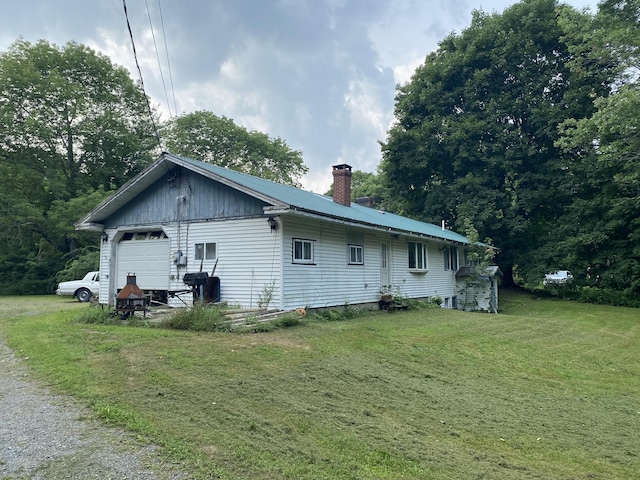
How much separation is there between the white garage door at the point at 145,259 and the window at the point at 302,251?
15.2ft

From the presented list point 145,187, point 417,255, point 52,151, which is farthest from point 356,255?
point 52,151

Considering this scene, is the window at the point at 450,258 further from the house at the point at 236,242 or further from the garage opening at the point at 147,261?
the garage opening at the point at 147,261

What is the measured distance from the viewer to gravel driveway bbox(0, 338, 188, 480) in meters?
3.15

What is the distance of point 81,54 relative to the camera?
1187 inches

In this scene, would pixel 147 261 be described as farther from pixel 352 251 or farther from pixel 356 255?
pixel 356 255

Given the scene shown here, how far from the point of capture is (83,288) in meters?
20.7

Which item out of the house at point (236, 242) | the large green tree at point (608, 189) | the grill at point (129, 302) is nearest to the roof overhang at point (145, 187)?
the house at point (236, 242)

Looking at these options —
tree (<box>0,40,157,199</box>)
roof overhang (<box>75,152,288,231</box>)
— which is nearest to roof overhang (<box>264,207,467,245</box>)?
roof overhang (<box>75,152,288,231</box>)

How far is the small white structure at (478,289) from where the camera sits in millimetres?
20938

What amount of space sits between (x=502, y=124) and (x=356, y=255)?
17890mm

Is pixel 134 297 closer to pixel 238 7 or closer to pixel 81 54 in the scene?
pixel 238 7

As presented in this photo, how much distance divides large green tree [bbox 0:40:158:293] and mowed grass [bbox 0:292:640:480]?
62.8 ft

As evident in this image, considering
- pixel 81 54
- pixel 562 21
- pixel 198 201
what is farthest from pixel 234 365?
pixel 81 54

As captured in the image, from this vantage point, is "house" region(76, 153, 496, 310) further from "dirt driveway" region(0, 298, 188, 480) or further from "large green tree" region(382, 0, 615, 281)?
"large green tree" region(382, 0, 615, 281)
